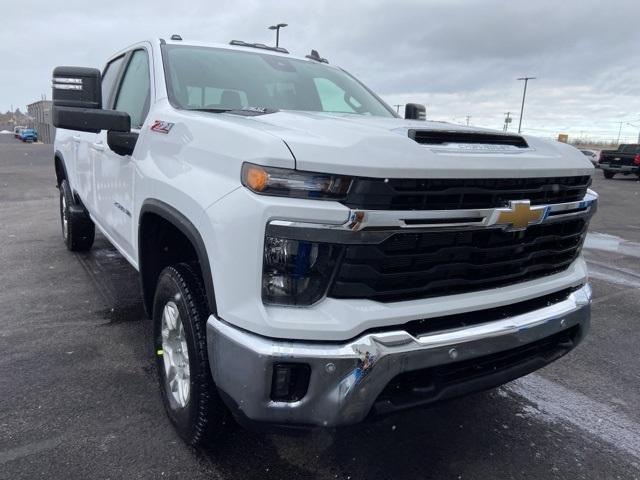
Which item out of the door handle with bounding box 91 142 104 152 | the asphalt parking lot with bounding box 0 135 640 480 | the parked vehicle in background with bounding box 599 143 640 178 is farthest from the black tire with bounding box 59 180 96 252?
the parked vehicle in background with bounding box 599 143 640 178

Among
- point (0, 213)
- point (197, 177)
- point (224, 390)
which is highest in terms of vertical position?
point (197, 177)

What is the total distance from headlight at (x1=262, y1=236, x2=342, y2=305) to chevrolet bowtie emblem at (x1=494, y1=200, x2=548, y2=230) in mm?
702

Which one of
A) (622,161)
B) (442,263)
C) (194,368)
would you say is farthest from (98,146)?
(622,161)

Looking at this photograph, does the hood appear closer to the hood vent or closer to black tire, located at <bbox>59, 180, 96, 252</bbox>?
the hood vent

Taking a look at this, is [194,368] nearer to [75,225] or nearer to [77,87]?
[77,87]

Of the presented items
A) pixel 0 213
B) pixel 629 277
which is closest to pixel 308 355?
pixel 629 277

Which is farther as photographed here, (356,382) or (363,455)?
(363,455)

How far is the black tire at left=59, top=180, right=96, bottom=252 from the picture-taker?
221 inches

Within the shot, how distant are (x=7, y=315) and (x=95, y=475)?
2432 mm

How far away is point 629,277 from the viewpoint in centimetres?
600

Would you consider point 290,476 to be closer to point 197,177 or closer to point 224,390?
point 224,390

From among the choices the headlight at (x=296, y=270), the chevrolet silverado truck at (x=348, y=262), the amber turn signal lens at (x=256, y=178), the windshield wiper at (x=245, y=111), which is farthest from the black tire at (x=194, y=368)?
the windshield wiper at (x=245, y=111)

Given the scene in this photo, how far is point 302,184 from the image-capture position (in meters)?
1.90

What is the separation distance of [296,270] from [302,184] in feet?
1.01
